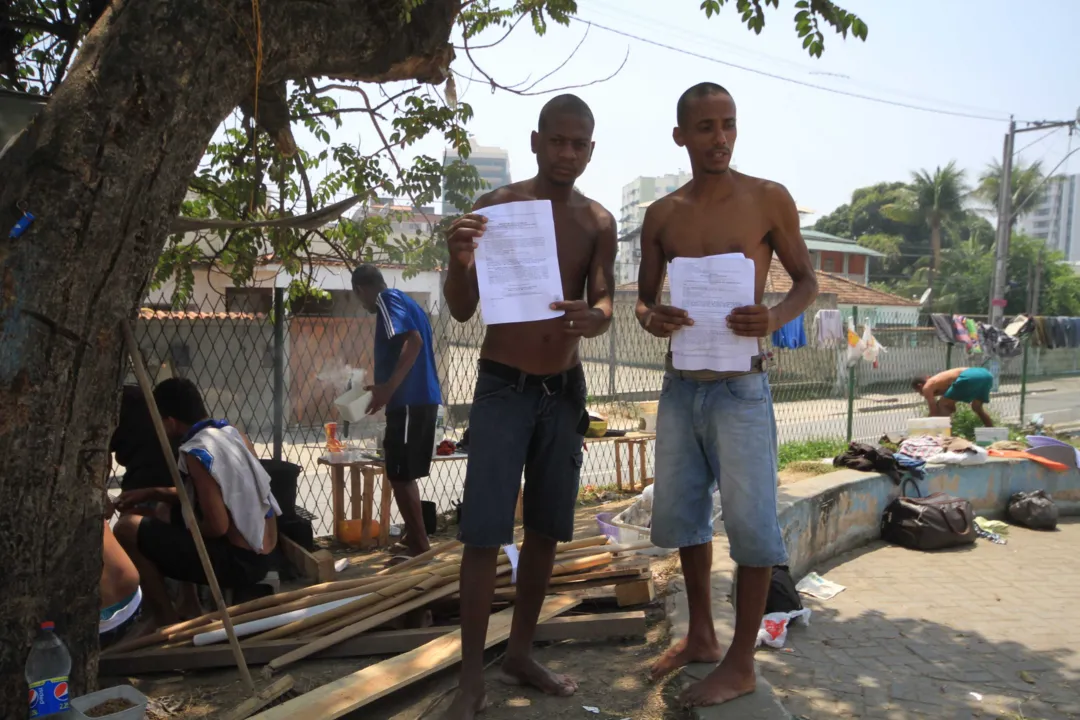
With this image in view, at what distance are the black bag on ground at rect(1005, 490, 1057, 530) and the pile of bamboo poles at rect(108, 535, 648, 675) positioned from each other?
580 centimetres

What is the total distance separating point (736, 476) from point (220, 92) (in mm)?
2187

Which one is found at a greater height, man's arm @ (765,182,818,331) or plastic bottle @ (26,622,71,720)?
man's arm @ (765,182,818,331)

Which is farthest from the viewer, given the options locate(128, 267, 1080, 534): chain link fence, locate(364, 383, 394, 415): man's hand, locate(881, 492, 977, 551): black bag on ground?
locate(128, 267, 1080, 534): chain link fence

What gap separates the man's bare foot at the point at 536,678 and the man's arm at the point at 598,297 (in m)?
1.24

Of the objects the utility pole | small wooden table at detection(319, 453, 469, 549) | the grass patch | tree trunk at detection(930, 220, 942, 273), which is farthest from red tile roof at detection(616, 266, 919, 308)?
small wooden table at detection(319, 453, 469, 549)

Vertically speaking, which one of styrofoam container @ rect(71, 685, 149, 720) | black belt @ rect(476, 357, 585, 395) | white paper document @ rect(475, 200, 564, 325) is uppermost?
white paper document @ rect(475, 200, 564, 325)

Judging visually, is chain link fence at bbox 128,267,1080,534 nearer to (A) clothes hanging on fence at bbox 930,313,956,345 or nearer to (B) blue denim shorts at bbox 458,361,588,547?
(A) clothes hanging on fence at bbox 930,313,956,345

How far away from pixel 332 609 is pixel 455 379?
5.74m

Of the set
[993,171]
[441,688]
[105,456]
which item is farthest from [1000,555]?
[993,171]

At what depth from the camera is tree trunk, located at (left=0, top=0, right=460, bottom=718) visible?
2412mm

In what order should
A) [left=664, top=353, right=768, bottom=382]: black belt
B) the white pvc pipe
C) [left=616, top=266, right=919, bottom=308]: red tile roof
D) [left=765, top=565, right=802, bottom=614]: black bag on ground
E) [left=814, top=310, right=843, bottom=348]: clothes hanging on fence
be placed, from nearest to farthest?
[left=664, top=353, right=768, bottom=382]: black belt < the white pvc pipe < [left=765, top=565, right=802, bottom=614]: black bag on ground < [left=814, top=310, right=843, bottom=348]: clothes hanging on fence < [left=616, top=266, right=919, bottom=308]: red tile roof

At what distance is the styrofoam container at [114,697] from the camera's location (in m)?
2.42

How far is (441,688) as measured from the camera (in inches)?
121

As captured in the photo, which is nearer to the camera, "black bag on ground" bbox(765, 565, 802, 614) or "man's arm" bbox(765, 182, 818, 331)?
"man's arm" bbox(765, 182, 818, 331)
